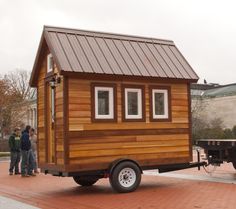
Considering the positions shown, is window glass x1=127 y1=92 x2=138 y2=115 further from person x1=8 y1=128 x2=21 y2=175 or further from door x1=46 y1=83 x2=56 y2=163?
person x1=8 y1=128 x2=21 y2=175

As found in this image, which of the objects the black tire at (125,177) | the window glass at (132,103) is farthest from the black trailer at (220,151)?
the black tire at (125,177)

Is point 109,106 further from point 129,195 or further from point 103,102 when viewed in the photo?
point 129,195

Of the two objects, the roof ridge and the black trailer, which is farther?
the black trailer

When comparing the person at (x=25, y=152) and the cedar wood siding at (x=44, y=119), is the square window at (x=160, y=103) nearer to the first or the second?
the cedar wood siding at (x=44, y=119)

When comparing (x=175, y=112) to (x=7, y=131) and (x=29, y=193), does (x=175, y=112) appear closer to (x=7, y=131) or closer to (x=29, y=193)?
(x=29, y=193)

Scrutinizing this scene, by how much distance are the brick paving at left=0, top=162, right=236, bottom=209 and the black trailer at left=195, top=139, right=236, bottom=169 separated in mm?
1514

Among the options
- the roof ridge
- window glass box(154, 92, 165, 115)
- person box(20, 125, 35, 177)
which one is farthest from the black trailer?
person box(20, 125, 35, 177)

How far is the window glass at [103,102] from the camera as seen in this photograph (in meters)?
14.1

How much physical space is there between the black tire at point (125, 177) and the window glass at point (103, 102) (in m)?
1.47

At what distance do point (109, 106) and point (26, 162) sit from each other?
684 centimetres

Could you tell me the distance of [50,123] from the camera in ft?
48.7

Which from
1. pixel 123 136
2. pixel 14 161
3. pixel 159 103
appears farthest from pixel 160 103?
pixel 14 161

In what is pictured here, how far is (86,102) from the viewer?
543 inches

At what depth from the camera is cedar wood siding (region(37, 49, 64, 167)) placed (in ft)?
45.0
